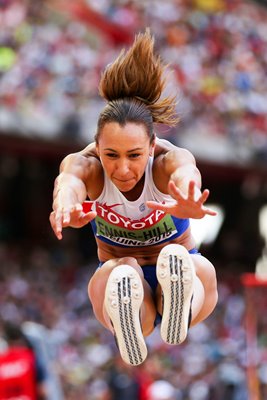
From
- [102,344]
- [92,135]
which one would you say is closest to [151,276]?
[102,344]

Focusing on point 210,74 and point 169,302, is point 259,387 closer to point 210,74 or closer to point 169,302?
point 169,302

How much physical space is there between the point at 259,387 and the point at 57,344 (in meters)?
4.95

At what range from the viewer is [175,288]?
14.6 ft

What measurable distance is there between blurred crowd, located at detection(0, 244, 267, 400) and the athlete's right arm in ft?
11.8

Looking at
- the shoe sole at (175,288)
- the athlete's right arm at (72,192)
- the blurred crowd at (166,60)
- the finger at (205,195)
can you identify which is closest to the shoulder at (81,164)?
the athlete's right arm at (72,192)

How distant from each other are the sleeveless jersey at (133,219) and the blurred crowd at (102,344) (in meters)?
3.21

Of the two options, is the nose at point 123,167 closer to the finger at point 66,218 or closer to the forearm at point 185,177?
the forearm at point 185,177

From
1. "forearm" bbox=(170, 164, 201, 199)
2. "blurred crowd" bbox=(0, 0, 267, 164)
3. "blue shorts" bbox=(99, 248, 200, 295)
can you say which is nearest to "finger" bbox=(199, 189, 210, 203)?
"forearm" bbox=(170, 164, 201, 199)

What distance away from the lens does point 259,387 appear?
762 cm

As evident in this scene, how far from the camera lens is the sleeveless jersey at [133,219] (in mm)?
4555

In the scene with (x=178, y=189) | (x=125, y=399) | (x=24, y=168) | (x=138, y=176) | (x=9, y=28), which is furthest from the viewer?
(x=24, y=168)

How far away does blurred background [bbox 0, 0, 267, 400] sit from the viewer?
11.6m

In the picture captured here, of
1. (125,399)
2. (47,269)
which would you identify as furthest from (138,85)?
(47,269)

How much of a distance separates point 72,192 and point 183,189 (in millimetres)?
541
